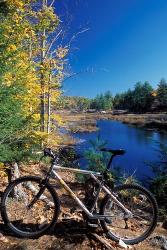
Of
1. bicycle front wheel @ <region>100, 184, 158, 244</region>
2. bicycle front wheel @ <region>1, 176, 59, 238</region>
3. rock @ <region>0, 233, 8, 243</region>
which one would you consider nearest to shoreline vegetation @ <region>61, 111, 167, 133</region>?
bicycle front wheel @ <region>1, 176, 59, 238</region>

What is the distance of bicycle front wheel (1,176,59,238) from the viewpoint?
5.00 m

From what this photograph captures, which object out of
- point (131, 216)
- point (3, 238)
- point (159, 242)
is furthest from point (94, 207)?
point (3, 238)

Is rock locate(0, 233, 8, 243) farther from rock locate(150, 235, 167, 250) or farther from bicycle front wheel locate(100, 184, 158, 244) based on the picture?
rock locate(150, 235, 167, 250)

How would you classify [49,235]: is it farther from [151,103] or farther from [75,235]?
[151,103]

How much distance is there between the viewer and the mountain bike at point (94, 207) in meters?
5.00

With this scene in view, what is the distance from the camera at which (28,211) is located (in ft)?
17.4

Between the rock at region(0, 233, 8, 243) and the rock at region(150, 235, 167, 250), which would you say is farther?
the rock at region(150, 235, 167, 250)

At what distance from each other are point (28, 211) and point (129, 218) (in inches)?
61.2

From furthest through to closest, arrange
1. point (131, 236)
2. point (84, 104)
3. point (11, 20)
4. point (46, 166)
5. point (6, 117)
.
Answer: point (84, 104) < point (46, 166) < point (11, 20) < point (6, 117) < point (131, 236)

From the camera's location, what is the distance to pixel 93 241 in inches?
195

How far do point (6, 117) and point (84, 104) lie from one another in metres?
170

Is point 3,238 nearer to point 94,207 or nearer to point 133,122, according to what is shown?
point 94,207

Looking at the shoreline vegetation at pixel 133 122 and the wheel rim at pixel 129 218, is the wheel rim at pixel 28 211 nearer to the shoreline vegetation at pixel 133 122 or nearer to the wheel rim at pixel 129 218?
the wheel rim at pixel 129 218

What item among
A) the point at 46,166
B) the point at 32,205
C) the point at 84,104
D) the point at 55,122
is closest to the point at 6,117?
the point at 32,205
